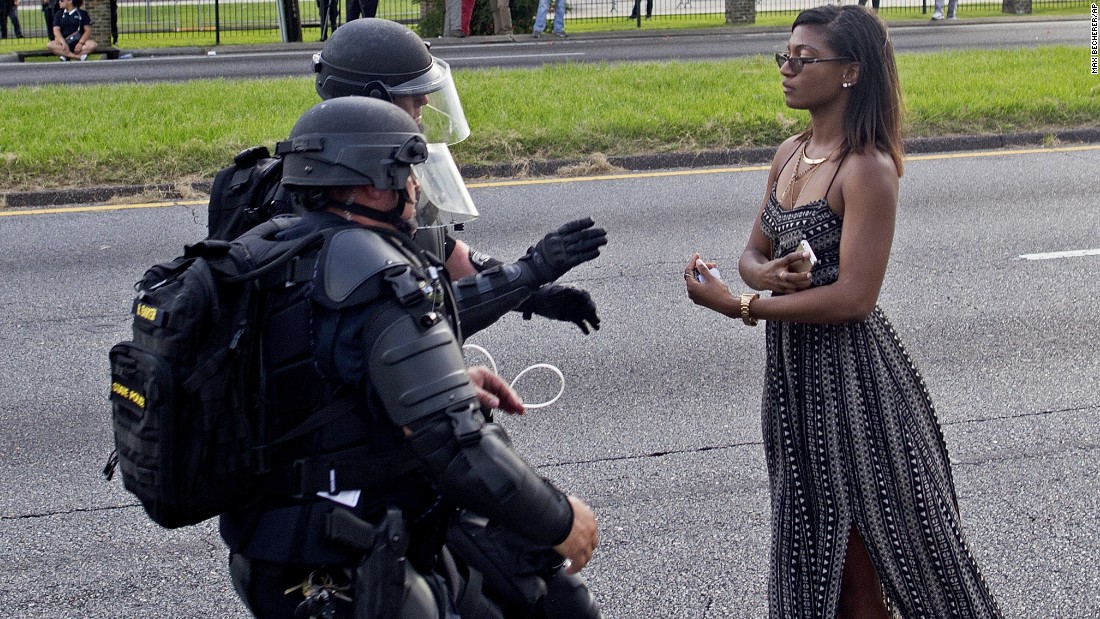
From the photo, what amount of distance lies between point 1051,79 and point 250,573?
40.5ft

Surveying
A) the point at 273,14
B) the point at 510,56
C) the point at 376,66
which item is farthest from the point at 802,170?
the point at 273,14

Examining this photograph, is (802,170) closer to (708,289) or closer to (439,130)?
(708,289)

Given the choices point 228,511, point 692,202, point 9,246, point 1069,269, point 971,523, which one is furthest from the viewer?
point 692,202

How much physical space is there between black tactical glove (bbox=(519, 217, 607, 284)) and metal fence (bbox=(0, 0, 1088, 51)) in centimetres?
2045

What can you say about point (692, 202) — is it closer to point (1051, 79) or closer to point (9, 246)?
point (9, 246)

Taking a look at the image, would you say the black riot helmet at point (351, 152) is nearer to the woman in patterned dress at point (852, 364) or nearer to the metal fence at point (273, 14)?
the woman in patterned dress at point (852, 364)

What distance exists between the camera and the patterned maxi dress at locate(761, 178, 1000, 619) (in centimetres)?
315

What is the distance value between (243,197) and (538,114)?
8444 mm

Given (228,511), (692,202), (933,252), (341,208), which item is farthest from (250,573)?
(692,202)

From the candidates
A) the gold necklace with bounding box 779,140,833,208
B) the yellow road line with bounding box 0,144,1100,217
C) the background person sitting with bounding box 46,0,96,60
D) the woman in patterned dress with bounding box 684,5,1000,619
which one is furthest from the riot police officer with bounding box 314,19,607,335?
the background person sitting with bounding box 46,0,96,60

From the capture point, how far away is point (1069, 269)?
7348 millimetres

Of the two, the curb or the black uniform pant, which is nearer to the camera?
the black uniform pant

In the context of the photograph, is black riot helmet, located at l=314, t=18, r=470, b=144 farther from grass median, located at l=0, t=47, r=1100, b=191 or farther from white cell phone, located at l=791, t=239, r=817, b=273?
grass median, located at l=0, t=47, r=1100, b=191

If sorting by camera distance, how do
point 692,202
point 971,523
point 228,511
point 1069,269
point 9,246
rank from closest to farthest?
point 228,511, point 971,523, point 1069,269, point 9,246, point 692,202
